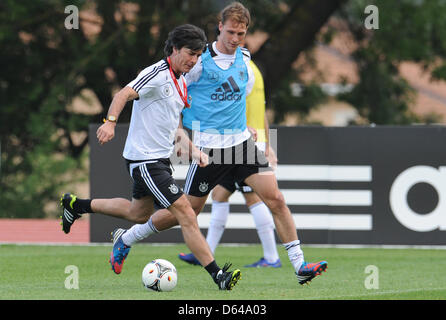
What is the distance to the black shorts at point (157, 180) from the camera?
26.3ft

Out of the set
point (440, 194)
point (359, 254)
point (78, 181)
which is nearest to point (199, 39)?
point (359, 254)

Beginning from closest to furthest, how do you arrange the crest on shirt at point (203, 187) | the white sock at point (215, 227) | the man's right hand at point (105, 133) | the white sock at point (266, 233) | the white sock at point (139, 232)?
the man's right hand at point (105, 133) < the white sock at point (139, 232) < the crest on shirt at point (203, 187) < the white sock at point (266, 233) < the white sock at point (215, 227)

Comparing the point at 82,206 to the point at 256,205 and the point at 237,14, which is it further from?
the point at 256,205

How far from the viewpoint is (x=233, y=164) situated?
8797 millimetres

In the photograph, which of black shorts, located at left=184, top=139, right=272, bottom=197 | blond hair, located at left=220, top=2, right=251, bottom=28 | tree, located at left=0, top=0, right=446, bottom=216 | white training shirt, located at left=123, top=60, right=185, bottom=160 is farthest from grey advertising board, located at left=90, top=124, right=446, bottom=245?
tree, located at left=0, top=0, right=446, bottom=216

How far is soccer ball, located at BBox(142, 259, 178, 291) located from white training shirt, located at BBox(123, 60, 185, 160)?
90cm

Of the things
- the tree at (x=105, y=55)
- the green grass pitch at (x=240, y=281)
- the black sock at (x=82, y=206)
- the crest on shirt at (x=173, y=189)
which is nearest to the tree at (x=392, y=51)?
the tree at (x=105, y=55)

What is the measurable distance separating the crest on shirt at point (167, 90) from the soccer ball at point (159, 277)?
1.37 m

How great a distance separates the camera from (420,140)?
13.0 meters

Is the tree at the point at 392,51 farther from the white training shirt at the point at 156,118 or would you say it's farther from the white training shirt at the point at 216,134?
the white training shirt at the point at 156,118

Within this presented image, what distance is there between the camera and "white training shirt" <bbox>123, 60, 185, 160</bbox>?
8.07 meters

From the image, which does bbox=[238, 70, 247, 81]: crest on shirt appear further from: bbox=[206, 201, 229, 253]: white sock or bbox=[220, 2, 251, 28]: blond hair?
bbox=[206, 201, 229, 253]: white sock

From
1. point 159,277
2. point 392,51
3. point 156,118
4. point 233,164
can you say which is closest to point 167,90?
Answer: point 156,118

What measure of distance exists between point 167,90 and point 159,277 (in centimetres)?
151
